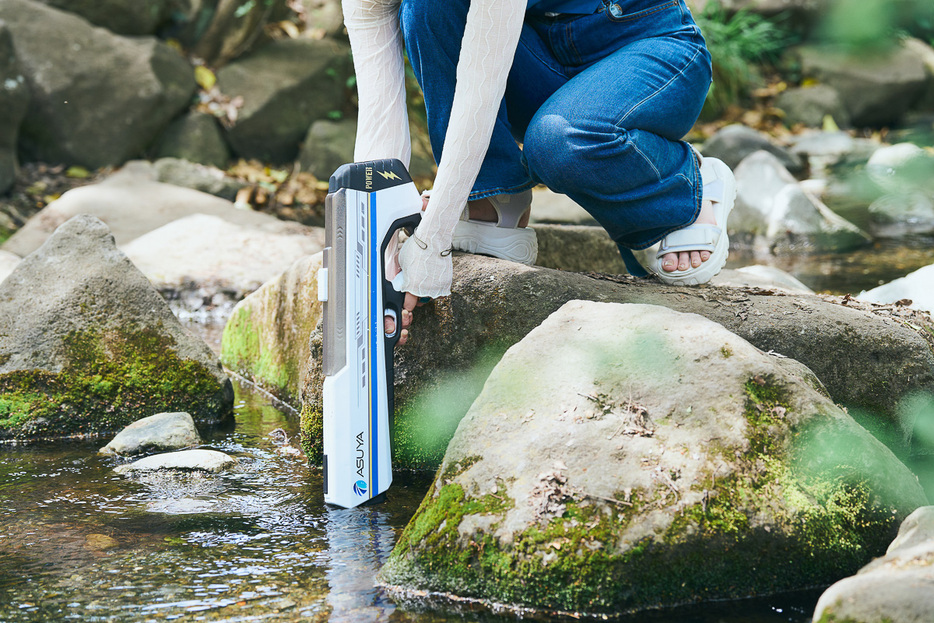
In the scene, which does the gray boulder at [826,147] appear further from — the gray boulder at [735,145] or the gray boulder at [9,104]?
the gray boulder at [9,104]

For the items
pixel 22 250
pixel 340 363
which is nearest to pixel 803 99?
pixel 22 250

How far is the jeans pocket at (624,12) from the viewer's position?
2.06 meters

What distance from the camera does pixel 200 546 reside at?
5.40 feet

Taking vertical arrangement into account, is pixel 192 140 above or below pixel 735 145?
above

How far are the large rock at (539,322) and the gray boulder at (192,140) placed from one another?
15.3ft

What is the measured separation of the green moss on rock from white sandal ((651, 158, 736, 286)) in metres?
1.31

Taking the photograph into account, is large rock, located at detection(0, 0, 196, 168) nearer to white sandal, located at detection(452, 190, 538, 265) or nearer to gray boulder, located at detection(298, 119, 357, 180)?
gray boulder, located at detection(298, 119, 357, 180)

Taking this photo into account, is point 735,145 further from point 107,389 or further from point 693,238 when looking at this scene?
point 107,389

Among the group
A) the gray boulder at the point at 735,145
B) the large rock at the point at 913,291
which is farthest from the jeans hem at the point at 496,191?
the gray boulder at the point at 735,145

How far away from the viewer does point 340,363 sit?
1770mm

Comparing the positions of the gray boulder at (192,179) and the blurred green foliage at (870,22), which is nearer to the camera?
the blurred green foliage at (870,22)

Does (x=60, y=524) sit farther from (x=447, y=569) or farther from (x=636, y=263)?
(x=636, y=263)

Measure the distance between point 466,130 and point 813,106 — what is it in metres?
8.14

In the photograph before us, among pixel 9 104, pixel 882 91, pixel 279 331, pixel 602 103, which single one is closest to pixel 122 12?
pixel 9 104
